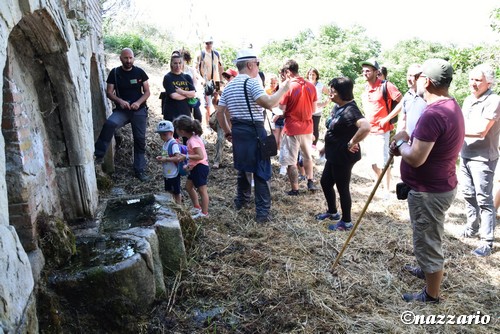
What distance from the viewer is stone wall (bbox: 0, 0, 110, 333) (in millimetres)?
2025

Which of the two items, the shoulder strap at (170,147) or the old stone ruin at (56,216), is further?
the shoulder strap at (170,147)

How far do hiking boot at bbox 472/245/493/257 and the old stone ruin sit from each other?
310 cm

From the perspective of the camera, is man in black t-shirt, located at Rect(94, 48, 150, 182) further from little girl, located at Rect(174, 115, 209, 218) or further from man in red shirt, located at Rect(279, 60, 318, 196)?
man in red shirt, located at Rect(279, 60, 318, 196)

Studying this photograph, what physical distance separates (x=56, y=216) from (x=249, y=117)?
2.26 metres

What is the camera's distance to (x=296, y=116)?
5.66 m

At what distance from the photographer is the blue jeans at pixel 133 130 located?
18.1 ft

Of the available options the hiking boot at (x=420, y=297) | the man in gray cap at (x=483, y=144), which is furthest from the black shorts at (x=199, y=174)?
the man in gray cap at (x=483, y=144)

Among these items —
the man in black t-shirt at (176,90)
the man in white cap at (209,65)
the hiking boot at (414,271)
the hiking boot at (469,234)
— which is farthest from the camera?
the man in white cap at (209,65)

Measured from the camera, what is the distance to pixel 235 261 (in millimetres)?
3729

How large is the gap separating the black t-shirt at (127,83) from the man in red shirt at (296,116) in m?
2.24

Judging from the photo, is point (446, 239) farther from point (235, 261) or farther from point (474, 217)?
point (235, 261)

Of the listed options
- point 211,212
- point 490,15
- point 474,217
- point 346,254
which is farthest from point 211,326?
point 490,15

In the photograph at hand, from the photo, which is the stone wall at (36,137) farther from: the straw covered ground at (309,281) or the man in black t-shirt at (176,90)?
the man in black t-shirt at (176,90)
